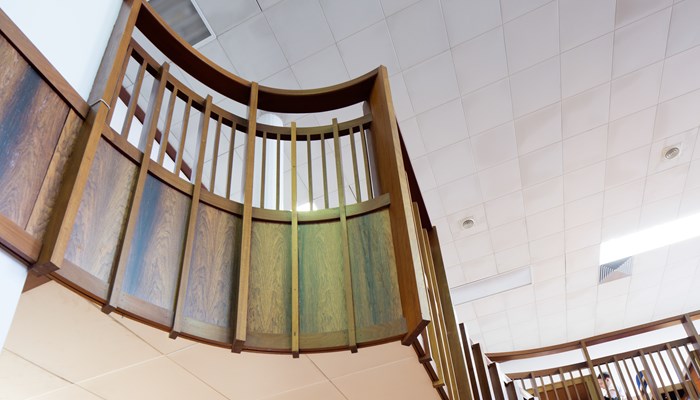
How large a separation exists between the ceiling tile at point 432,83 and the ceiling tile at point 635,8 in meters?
1.41

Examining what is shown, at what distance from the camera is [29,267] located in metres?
1.54

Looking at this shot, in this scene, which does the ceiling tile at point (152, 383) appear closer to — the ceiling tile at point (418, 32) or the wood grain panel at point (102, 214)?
the wood grain panel at point (102, 214)

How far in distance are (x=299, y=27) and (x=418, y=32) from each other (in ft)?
3.21

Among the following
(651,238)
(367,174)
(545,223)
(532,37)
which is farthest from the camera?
(651,238)

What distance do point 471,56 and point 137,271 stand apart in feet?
11.0

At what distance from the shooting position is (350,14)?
12.8ft

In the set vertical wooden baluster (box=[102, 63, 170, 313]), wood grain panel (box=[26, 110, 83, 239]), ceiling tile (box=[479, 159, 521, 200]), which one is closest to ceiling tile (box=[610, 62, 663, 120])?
ceiling tile (box=[479, 159, 521, 200])

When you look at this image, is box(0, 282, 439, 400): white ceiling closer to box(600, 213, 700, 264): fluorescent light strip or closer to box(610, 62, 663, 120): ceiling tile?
box(610, 62, 663, 120): ceiling tile

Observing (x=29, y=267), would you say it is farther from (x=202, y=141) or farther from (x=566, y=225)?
(x=566, y=225)

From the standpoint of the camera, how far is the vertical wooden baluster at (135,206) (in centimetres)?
172

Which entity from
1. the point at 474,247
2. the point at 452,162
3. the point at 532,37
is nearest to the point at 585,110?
the point at 532,37

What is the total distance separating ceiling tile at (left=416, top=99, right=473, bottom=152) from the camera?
15.0ft

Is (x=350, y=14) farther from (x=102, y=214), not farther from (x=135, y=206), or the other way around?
(x=102, y=214)

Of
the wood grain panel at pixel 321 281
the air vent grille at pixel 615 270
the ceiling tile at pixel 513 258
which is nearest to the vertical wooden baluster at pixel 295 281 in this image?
the wood grain panel at pixel 321 281
